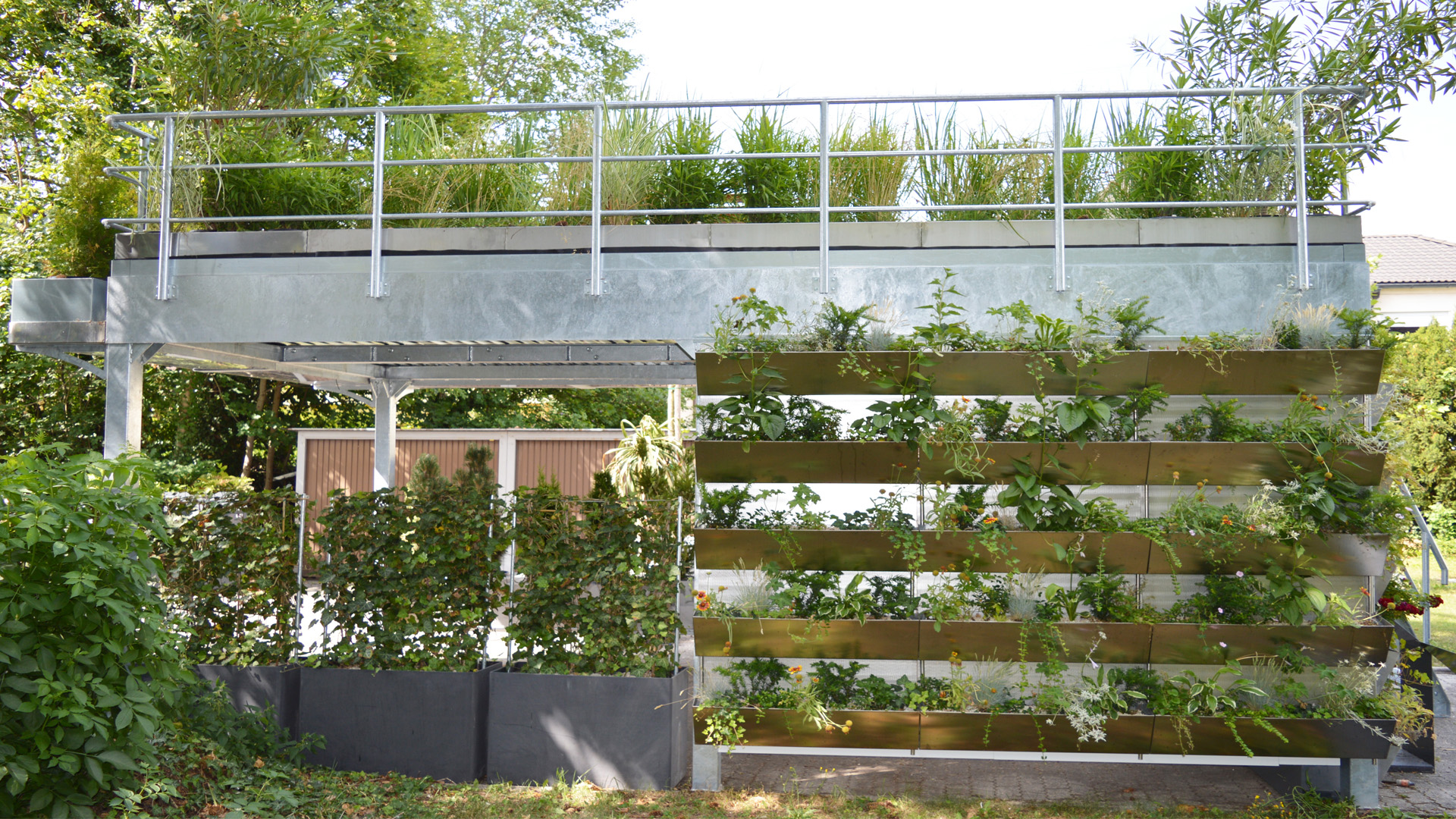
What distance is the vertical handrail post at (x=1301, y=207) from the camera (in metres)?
4.51

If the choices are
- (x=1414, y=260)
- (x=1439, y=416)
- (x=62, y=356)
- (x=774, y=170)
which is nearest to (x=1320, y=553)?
(x=774, y=170)

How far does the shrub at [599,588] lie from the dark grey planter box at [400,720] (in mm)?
427

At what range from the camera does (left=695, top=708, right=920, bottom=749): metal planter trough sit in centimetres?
447

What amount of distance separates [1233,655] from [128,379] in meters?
6.02

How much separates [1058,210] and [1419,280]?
74.9 ft

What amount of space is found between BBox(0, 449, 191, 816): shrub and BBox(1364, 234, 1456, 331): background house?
2447 cm

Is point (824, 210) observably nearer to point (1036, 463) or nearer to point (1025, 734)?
point (1036, 463)

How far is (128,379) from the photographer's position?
5180 mm

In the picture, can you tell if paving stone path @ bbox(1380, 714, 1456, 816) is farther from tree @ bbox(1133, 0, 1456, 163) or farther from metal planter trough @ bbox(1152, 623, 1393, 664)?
tree @ bbox(1133, 0, 1456, 163)

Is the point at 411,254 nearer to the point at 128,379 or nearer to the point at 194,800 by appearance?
the point at 128,379

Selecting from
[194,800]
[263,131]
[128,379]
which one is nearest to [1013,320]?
[194,800]

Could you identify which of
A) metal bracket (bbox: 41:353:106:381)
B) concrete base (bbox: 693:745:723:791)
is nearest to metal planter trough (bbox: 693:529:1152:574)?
concrete base (bbox: 693:745:723:791)

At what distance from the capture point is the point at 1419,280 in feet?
71.8

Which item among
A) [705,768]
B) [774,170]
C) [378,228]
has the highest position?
[774,170]
